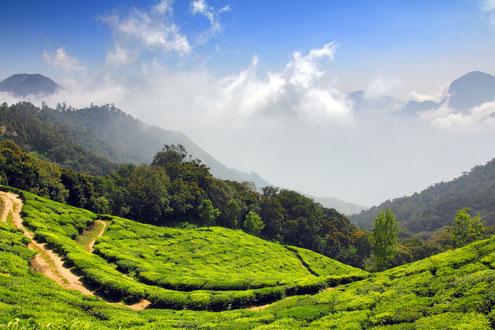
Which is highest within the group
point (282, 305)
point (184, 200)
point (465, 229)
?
point (465, 229)

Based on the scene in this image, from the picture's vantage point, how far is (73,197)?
4124 inches

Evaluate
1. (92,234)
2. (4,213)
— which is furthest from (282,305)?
(4,213)

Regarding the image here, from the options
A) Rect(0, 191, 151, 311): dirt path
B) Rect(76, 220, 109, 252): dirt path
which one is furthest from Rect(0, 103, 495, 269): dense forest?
Rect(0, 191, 151, 311): dirt path

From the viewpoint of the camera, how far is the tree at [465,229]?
7981 centimetres

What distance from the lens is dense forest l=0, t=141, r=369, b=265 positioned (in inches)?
4038

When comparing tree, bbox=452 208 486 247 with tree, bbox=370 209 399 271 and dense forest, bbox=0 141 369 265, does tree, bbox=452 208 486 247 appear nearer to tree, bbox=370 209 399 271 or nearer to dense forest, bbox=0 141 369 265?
tree, bbox=370 209 399 271

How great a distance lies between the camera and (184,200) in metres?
124

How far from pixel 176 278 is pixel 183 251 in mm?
18894

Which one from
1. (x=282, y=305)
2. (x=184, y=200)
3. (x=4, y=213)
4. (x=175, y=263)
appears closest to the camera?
(x=282, y=305)

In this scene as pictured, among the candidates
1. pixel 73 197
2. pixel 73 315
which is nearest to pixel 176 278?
pixel 73 315

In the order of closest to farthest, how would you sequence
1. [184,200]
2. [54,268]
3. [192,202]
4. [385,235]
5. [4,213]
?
1. [54,268]
2. [4,213]
3. [385,235]
4. [184,200]
5. [192,202]

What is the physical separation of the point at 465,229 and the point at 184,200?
276 feet

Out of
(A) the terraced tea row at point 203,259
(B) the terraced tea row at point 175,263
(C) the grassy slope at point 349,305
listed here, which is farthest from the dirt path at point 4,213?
(C) the grassy slope at point 349,305

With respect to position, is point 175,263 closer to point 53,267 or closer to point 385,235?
point 53,267
